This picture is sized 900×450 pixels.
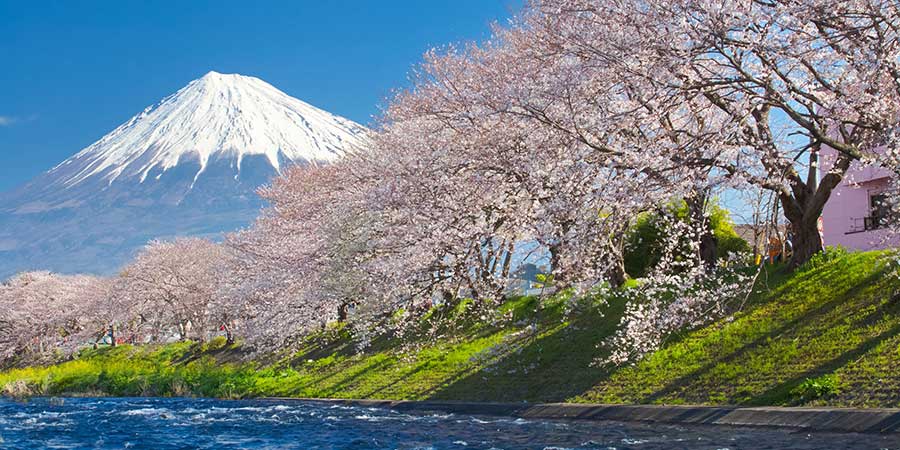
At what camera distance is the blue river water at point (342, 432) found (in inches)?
487

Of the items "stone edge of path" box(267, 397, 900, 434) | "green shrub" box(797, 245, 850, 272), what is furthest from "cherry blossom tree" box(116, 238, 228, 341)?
"green shrub" box(797, 245, 850, 272)

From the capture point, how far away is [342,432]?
55.0ft

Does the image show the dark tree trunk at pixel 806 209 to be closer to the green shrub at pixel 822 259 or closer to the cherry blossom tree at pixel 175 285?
the green shrub at pixel 822 259

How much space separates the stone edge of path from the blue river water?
336 mm

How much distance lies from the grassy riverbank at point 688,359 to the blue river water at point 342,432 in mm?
1451

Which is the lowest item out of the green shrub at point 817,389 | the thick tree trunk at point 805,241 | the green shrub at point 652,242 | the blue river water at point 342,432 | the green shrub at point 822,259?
the blue river water at point 342,432

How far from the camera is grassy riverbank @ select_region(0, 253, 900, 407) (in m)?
13.9

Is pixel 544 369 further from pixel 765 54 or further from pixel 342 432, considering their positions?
pixel 765 54

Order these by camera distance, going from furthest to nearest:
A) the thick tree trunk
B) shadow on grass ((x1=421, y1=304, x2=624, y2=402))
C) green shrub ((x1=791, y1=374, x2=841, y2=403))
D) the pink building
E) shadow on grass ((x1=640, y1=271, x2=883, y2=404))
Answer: the pink building, shadow on grass ((x1=421, y1=304, x2=624, y2=402)), the thick tree trunk, shadow on grass ((x1=640, y1=271, x2=883, y2=404)), green shrub ((x1=791, y1=374, x2=841, y2=403))

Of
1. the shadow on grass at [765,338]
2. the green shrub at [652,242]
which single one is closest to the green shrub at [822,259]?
the shadow on grass at [765,338]

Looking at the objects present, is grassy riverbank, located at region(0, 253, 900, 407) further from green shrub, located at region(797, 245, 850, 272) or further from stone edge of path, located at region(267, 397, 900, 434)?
stone edge of path, located at region(267, 397, 900, 434)

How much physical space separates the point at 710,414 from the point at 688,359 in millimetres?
2611

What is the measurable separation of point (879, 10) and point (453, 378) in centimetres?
1433

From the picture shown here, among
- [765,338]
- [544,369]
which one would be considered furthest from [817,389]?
[544,369]
